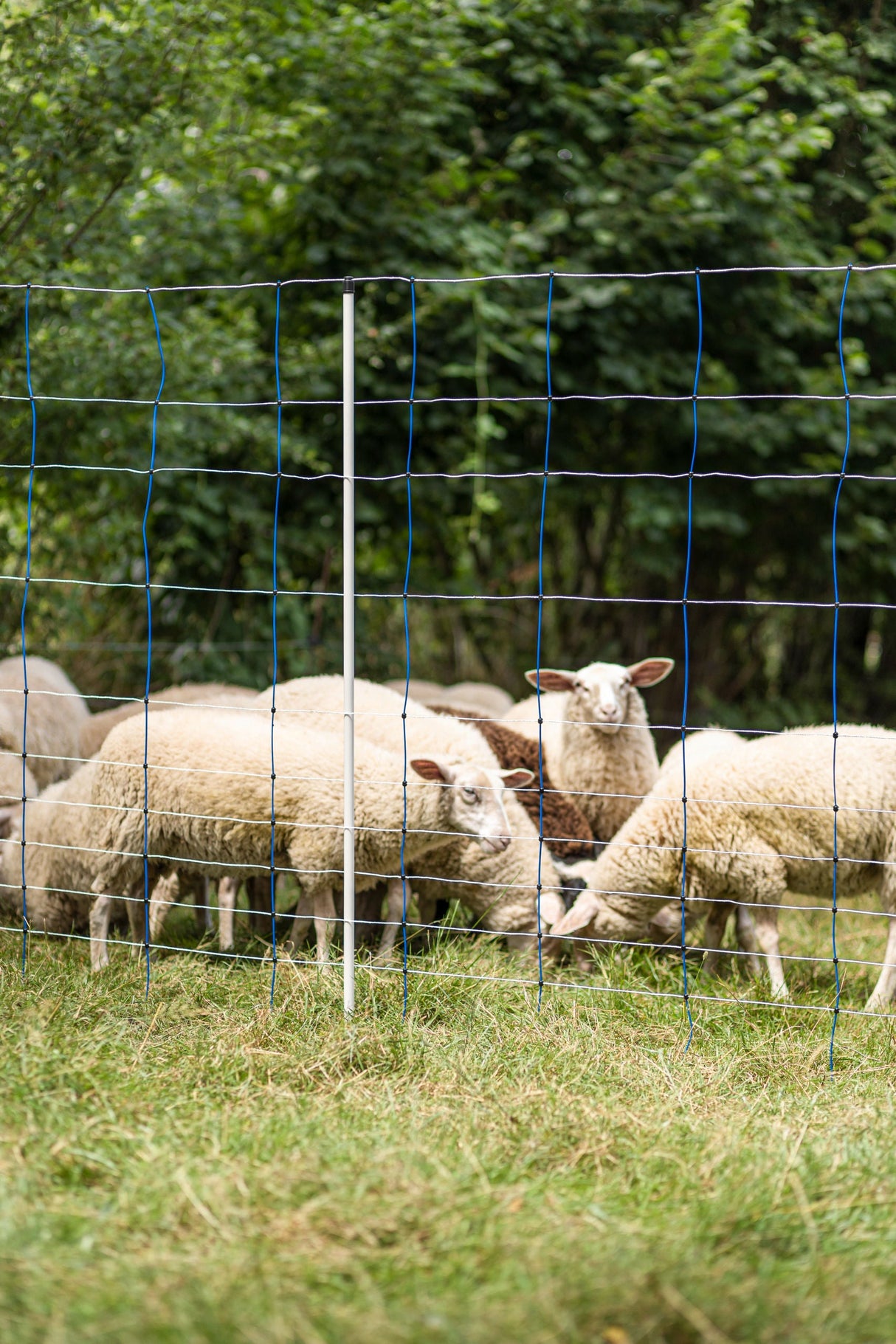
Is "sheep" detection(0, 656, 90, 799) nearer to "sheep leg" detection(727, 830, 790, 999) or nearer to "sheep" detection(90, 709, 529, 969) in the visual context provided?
"sheep" detection(90, 709, 529, 969)

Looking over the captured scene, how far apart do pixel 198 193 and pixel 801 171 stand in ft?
16.3

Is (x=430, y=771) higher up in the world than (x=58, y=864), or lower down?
higher up

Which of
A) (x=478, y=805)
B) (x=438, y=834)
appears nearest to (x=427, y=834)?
(x=438, y=834)

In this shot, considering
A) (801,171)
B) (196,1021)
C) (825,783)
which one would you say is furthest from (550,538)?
(196,1021)

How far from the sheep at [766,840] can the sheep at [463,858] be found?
40 cm

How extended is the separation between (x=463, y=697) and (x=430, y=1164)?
15.6ft

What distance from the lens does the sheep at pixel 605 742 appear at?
5750 millimetres

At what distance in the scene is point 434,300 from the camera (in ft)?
27.1

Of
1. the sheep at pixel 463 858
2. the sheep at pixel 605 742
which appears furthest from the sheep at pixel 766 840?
the sheep at pixel 605 742

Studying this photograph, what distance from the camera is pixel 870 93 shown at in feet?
27.2

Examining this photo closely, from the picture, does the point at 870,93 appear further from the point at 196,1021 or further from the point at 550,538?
the point at 196,1021

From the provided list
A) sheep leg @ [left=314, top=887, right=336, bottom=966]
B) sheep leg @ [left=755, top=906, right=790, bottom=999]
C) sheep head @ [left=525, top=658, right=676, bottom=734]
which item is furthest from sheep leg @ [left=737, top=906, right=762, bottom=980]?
sheep leg @ [left=314, top=887, right=336, bottom=966]

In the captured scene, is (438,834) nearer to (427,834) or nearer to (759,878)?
(427,834)

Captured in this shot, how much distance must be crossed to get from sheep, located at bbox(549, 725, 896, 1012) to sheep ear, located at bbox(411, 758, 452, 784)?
0.76 meters
